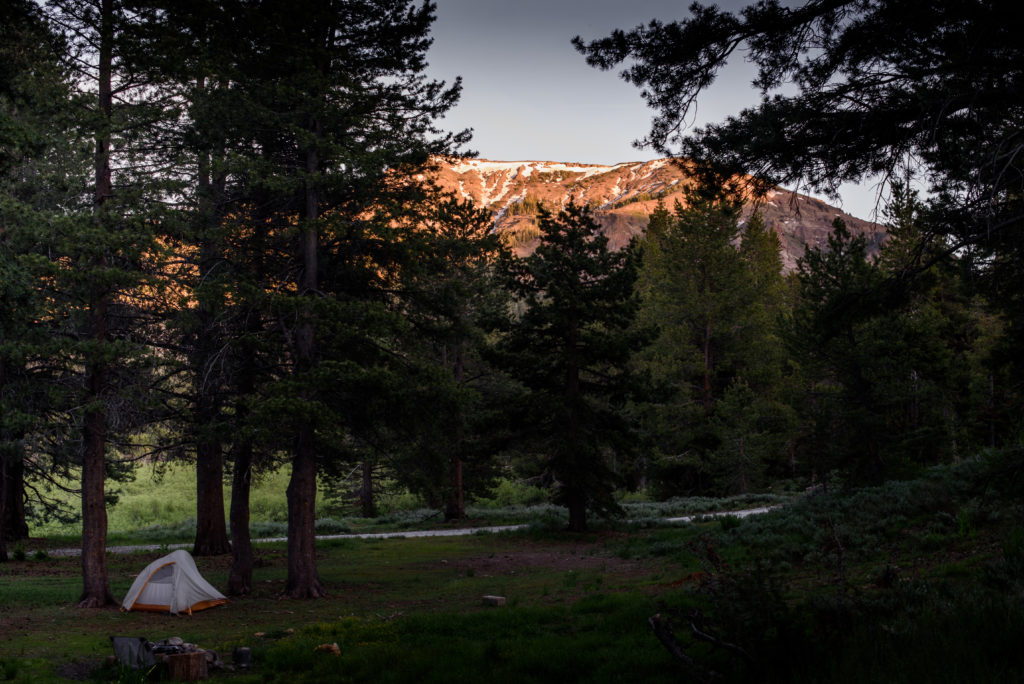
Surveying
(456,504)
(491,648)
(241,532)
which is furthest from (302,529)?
(456,504)

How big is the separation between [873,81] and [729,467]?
94.9 feet

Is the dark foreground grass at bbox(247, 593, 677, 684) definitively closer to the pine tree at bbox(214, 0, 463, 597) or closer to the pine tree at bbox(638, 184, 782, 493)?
the pine tree at bbox(214, 0, 463, 597)

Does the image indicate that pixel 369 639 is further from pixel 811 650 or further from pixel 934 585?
pixel 934 585

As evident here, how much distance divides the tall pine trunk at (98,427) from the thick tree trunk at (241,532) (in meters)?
2.43

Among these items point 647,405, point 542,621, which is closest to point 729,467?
point 647,405

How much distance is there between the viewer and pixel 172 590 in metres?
13.8

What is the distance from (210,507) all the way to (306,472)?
301 inches

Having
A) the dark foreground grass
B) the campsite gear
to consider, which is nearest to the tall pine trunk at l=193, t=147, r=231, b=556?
the campsite gear

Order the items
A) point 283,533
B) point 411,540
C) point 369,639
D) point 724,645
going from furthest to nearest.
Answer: point 283,533, point 411,540, point 369,639, point 724,645

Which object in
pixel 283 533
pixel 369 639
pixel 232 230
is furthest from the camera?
pixel 283 533

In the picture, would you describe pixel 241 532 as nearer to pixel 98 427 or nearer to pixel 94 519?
pixel 94 519

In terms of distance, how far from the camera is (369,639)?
10094mm

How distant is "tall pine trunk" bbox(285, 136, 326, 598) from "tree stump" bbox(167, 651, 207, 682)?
6300 millimetres

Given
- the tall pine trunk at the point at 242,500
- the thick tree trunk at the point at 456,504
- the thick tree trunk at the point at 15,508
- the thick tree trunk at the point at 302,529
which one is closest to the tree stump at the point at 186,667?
the thick tree trunk at the point at 302,529
